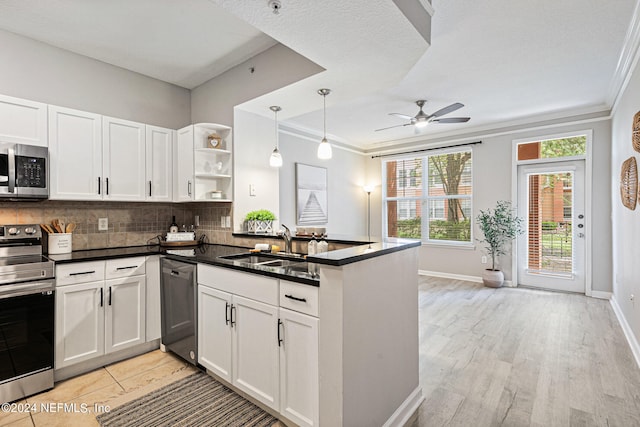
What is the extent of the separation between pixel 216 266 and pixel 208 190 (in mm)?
1363

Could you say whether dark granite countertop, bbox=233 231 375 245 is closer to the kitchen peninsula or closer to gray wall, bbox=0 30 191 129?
the kitchen peninsula

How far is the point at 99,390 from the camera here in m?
2.28

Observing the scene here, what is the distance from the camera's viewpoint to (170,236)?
3330 millimetres

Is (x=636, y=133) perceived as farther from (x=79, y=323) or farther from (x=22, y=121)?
(x=22, y=121)

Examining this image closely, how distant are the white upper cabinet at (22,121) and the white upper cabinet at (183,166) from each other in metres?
1.09

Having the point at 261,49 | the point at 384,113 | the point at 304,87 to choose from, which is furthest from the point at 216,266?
the point at 384,113

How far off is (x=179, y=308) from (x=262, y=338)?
1073mm

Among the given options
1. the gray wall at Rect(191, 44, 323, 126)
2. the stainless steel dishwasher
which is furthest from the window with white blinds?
the stainless steel dishwasher

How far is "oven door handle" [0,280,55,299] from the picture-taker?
2062 millimetres

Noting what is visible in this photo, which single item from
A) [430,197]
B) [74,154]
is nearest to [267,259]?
[74,154]

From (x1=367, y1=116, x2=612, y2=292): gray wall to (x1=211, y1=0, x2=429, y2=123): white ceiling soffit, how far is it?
3408 millimetres

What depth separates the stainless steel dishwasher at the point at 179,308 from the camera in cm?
247

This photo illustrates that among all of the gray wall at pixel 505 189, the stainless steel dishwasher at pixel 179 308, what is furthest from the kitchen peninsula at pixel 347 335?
the gray wall at pixel 505 189

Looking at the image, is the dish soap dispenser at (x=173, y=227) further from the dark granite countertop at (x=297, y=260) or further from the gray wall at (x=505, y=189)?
the gray wall at (x=505, y=189)
